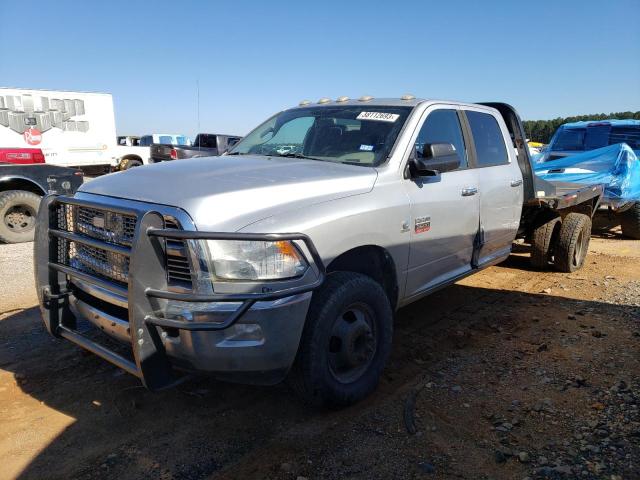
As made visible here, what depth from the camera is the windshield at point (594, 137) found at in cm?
1035

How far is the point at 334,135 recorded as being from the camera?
3.94 metres

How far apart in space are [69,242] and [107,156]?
55.0ft

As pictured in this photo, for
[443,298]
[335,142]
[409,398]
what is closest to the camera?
[409,398]

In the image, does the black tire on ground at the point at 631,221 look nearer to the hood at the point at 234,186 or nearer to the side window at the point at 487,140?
the side window at the point at 487,140

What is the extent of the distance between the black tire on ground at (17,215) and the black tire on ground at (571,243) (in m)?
7.93

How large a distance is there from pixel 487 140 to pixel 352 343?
2.76 m

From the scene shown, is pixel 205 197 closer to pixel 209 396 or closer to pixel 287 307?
pixel 287 307

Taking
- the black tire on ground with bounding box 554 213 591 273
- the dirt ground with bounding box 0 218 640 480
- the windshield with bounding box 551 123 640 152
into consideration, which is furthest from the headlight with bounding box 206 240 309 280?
the windshield with bounding box 551 123 640 152

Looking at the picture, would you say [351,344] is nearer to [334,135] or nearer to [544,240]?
[334,135]

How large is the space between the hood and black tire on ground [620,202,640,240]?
782 centimetres

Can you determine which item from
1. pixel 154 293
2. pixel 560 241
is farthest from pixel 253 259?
pixel 560 241

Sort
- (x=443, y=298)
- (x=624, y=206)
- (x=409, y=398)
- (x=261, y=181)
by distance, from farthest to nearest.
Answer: (x=624, y=206)
(x=443, y=298)
(x=409, y=398)
(x=261, y=181)

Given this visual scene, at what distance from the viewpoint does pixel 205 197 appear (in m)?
2.56

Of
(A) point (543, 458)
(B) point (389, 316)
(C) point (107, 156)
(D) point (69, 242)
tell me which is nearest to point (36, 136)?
(C) point (107, 156)
